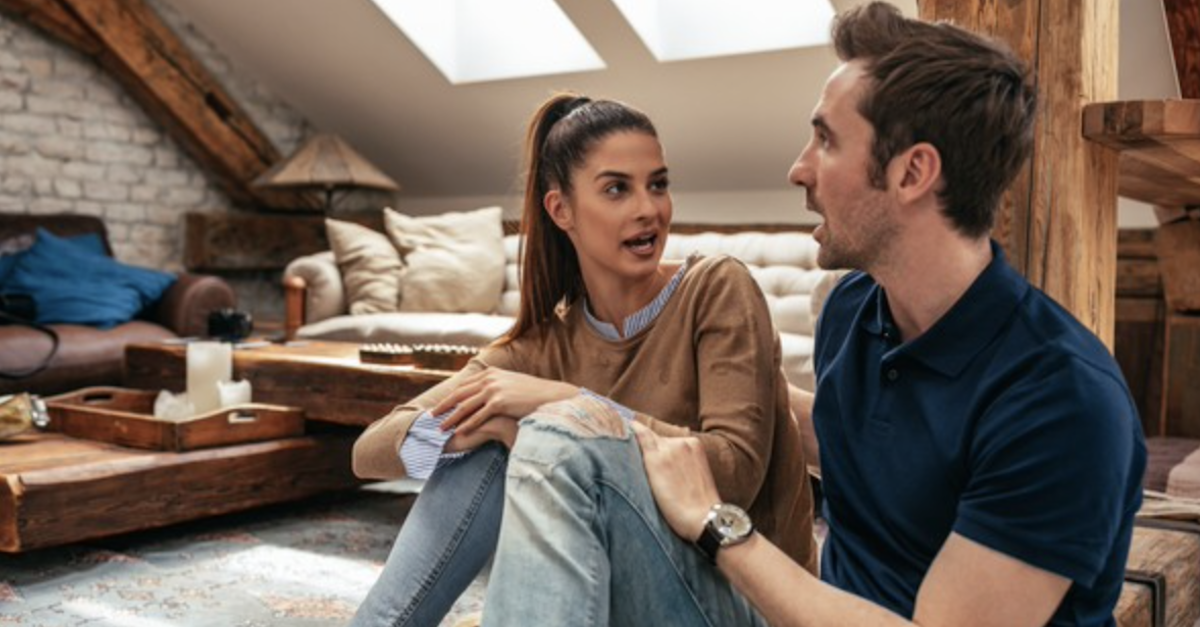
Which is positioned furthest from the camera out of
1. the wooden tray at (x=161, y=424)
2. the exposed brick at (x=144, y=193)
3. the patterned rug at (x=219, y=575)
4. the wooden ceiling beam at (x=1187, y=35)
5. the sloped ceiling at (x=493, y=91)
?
the exposed brick at (x=144, y=193)

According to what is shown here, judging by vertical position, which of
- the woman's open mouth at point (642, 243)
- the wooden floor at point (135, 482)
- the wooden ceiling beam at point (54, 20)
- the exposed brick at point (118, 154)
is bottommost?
the wooden floor at point (135, 482)

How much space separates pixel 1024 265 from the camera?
163cm

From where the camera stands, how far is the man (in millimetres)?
1058

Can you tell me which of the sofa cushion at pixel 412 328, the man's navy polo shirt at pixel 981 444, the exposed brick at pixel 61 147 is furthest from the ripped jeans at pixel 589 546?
the exposed brick at pixel 61 147

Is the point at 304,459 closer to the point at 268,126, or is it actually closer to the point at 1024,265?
the point at 1024,265

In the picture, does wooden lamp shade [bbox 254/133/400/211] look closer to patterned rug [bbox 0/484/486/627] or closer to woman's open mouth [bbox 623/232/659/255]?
patterned rug [bbox 0/484/486/627]

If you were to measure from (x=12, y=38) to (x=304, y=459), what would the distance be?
350 centimetres

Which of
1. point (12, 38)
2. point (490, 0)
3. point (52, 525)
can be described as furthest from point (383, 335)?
point (12, 38)

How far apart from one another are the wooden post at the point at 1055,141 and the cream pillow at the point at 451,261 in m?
3.70

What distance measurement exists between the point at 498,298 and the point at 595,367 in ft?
11.8

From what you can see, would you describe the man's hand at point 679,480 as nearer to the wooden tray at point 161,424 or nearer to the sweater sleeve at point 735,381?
the sweater sleeve at point 735,381

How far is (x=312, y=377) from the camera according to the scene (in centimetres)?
352

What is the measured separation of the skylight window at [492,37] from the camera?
5.46 metres

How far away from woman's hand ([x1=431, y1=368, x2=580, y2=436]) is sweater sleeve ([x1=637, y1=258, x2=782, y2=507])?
0.13 m
